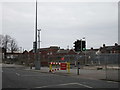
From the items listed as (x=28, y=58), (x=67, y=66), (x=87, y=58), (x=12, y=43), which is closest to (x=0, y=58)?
(x=12, y=43)

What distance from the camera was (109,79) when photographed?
62.2 feet

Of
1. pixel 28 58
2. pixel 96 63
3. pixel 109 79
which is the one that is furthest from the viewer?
pixel 28 58

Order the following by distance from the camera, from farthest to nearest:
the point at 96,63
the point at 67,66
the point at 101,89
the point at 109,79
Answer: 1. the point at 96,63
2. the point at 67,66
3. the point at 109,79
4. the point at 101,89

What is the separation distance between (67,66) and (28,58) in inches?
1254

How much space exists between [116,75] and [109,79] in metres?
0.62

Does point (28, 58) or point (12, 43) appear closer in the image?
point (28, 58)

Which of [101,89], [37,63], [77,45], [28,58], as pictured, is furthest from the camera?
[28,58]

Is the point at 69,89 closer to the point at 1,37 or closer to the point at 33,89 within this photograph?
the point at 33,89

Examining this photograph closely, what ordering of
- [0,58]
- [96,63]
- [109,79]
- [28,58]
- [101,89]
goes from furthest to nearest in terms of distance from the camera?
1. [0,58]
2. [28,58]
3. [96,63]
4. [109,79]
5. [101,89]

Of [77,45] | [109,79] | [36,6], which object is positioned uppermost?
[36,6]

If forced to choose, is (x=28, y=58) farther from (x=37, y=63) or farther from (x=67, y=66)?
(x=67, y=66)

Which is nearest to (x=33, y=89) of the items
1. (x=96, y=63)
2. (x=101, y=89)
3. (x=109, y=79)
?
(x=101, y=89)

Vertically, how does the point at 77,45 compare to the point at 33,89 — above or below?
above

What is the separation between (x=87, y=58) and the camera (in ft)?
147
